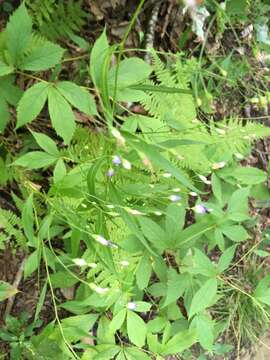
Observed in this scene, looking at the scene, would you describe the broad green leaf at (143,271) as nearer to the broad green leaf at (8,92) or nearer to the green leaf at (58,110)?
the green leaf at (58,110)

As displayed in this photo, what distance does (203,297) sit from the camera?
1.53 meters

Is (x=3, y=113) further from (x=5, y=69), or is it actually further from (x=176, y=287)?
(x=176, y=287)

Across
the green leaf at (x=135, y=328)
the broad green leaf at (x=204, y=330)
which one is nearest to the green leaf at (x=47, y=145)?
the green leaf at (x=135, y=328)

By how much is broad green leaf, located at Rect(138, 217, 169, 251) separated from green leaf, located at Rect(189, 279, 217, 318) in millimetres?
207

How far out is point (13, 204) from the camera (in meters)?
1.84

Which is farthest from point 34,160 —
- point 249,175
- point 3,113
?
point 249,175

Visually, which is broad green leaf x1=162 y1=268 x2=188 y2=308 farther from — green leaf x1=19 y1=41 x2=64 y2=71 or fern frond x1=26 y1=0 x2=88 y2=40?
fern frond x1=26 y1=0 x2=88 y2=40

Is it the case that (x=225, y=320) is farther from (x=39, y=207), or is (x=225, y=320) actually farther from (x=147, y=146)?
(x=147, y=146)

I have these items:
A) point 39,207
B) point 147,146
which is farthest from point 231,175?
point 147,146

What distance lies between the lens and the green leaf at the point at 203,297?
152 cm

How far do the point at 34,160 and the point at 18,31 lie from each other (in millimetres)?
380

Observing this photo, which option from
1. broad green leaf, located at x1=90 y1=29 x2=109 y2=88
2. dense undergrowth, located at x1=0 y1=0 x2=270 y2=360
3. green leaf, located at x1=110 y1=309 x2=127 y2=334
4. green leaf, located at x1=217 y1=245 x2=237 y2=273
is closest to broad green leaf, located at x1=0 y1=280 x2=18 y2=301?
dense undergrowth, located at x1=0 y1=0 x2=270 y2=360

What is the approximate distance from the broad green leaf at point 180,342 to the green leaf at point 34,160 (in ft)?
2.55

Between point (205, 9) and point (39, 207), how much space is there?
38.5 inches
